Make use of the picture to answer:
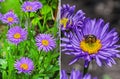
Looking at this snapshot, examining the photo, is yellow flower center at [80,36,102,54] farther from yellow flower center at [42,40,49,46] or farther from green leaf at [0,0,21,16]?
green leaf at [0,0,21,16]

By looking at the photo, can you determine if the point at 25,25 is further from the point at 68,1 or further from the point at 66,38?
the point at 66,38

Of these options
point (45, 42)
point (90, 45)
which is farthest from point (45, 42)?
point (90, 45)

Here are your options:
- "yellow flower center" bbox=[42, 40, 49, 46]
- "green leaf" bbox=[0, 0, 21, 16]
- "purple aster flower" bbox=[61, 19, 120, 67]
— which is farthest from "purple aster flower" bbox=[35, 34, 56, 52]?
"purple aster flower" bbox=[61, 19, 120, 67]

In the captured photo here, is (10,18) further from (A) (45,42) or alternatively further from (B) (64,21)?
(B) (64,21)

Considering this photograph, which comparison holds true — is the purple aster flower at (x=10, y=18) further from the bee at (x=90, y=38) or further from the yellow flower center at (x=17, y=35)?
the bee at (x=90, y=38)

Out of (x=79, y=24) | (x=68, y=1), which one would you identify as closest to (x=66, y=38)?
(x=79, y=24)

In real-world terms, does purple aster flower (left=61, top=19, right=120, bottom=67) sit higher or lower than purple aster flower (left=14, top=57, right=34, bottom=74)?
higher
